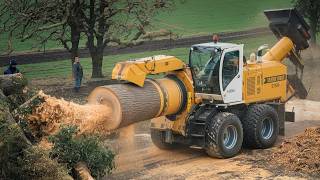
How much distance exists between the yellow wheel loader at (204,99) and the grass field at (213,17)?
23.0m

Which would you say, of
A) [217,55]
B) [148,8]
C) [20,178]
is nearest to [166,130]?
[217,55]

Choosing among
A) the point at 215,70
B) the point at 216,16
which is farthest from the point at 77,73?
the point at 216,16

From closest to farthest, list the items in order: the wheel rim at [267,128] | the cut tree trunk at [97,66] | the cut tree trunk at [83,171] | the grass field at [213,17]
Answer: the cut tree trunk at [83,171], the wheel rim at [267,128], the cut tree trunk at [97,66], the grass field at [213,17]

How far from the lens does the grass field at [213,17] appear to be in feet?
140

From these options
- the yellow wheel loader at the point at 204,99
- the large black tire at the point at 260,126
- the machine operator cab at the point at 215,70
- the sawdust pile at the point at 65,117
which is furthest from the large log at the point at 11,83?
the large black tire at the point at 260,126

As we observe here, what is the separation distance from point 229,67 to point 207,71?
26.6 inches

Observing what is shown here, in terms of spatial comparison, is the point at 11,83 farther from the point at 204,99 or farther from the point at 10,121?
the point at 204,99

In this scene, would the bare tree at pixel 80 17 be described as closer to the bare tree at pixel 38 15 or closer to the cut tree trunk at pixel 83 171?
the bare tree at pixel 38 15

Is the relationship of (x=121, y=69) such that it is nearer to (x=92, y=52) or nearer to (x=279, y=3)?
(x=92, y=52)

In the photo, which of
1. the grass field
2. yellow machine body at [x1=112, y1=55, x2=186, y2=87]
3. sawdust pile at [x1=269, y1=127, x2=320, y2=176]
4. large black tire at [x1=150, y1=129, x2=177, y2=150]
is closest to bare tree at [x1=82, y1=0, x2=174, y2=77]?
large black tire at [x1=150, y1=129, x2=177, y2=150]

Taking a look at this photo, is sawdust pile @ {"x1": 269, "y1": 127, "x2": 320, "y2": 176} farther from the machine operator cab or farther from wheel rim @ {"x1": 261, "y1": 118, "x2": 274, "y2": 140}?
the machine operator cab

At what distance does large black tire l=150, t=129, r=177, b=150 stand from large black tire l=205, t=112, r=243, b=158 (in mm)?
1399

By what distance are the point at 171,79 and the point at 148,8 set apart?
10158 mm

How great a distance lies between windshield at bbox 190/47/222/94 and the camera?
1526 cm
